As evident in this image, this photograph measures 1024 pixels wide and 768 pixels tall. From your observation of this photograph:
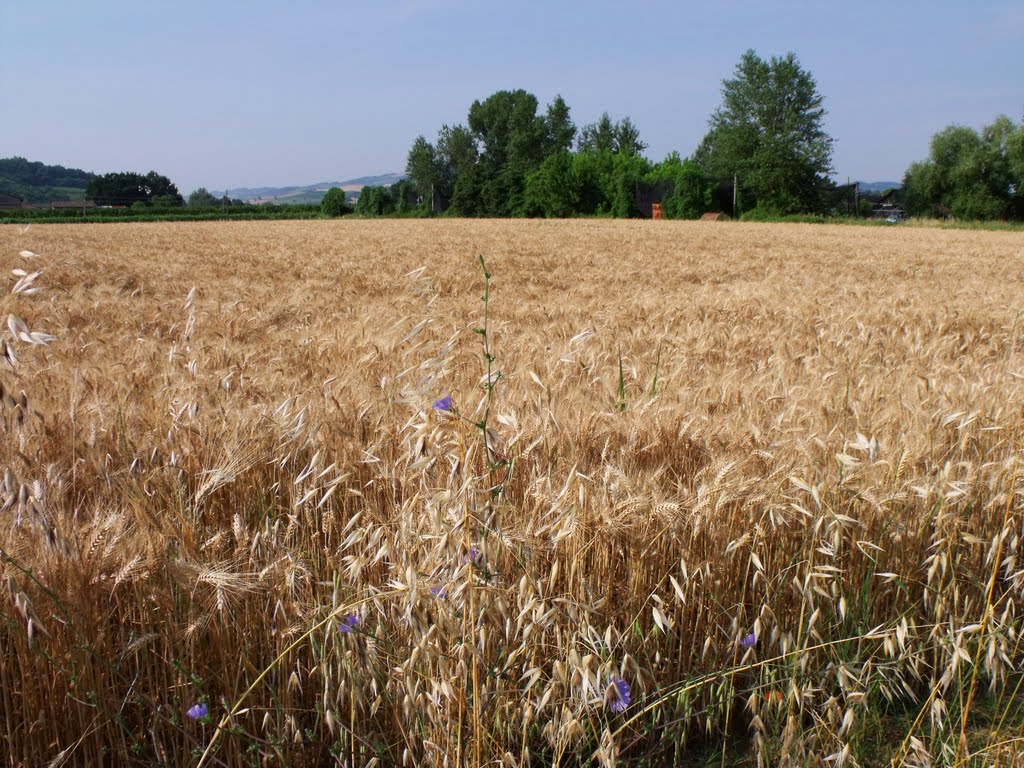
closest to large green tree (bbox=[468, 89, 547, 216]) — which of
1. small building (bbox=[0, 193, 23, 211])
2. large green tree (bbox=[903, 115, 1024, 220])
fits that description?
large green tree (bbox=[903, 115, 1024, 220])

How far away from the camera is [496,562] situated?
5.56 ft

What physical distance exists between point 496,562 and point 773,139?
6078cm

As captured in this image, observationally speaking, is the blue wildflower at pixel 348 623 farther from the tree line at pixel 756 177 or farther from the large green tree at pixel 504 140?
the large green tree at pixel 504 140

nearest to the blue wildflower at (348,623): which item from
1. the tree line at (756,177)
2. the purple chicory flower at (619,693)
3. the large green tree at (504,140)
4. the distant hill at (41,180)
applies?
the purple chicory flower at (619,693)

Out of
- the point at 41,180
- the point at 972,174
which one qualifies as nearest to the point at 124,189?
the point at 41,180

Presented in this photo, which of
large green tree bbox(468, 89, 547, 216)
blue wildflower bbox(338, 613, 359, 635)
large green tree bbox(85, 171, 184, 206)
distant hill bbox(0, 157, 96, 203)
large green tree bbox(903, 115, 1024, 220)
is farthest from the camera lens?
distant hill bbox(0, 157, 96, 203)

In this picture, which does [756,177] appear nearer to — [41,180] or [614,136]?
[614,136]

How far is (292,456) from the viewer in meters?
2.36

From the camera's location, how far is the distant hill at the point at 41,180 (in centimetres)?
9194

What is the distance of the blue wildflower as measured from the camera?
154cm

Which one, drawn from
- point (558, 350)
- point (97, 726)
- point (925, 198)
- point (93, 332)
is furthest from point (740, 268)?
point (925, 198)

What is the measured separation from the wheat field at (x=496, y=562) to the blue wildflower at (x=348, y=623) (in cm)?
2

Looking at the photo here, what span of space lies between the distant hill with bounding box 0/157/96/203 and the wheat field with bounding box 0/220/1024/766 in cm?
10091

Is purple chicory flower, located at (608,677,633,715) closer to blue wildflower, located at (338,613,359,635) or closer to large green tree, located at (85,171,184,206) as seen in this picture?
blue wildflower, located at (338,613,359,635)
